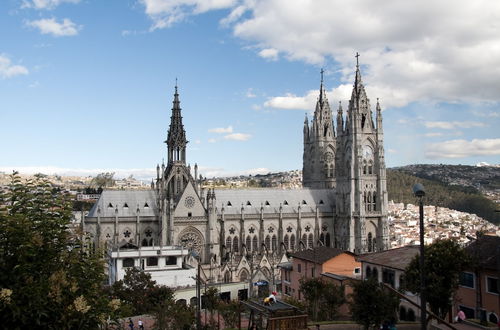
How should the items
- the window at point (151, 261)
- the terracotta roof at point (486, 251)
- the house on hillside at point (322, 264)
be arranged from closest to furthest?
the terracotta roof at point (486, 251), the house on hillside at point (322, 264), the window at point (151, 261)

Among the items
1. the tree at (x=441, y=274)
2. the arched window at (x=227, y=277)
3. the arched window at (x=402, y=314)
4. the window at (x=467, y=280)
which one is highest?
the tree at (x=441, y=274)

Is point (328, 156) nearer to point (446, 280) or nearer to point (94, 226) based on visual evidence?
point (94, 226)

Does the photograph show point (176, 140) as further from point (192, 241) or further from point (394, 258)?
point (394, 258)

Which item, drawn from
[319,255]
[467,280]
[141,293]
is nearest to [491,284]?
[467,280]

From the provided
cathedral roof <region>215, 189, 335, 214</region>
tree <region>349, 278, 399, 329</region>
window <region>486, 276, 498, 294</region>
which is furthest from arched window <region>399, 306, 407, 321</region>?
cathedral roof <region>215, 189, 335, 214</region>

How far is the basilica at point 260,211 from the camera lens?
69125 millimetres

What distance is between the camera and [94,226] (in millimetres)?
67938

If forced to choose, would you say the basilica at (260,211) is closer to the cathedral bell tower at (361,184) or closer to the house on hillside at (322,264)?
the cathedral bell tower at (361,184)

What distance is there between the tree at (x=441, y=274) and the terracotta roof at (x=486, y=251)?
3193 millimetres

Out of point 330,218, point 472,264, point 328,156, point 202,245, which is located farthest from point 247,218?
point 472,264

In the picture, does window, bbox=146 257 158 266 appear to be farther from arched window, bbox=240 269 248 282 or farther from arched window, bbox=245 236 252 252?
arched window, bbox=245 236 252 252

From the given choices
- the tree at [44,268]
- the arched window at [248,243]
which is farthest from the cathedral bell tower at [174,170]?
the tree at [44,268]

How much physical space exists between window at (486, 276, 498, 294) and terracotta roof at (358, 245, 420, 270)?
25.0 ft

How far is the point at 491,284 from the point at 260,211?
45.4 metres
